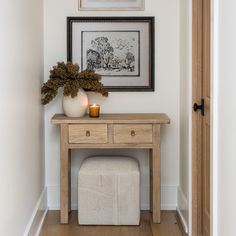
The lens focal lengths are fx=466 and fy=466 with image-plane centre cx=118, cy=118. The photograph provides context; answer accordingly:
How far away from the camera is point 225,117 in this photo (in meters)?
2.13

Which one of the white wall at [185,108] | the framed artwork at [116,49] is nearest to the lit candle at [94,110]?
the framed artwork at [116,49]

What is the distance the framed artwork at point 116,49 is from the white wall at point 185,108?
0.30 metres

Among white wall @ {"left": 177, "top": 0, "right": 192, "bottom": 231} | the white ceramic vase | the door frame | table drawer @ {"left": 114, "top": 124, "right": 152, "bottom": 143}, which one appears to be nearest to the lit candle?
the white ceramic vase

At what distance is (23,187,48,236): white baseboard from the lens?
121 inches

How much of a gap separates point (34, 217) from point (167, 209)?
4.13 feet

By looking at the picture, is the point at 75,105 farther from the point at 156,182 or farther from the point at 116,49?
the point at 156,182

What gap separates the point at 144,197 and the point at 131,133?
743 mm

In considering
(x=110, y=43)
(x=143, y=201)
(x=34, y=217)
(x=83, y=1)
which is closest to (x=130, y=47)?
(x=110, y=43)

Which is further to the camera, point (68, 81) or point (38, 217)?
point (68, 81)

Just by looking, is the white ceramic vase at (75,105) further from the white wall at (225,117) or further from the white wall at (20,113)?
the white wall at (225,117)

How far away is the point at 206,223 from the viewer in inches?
122

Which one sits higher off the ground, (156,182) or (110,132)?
(110,132)

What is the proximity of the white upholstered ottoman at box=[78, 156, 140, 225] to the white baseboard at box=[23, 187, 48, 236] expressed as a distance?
0.30m

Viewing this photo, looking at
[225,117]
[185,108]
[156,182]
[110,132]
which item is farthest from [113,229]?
[225,117]
